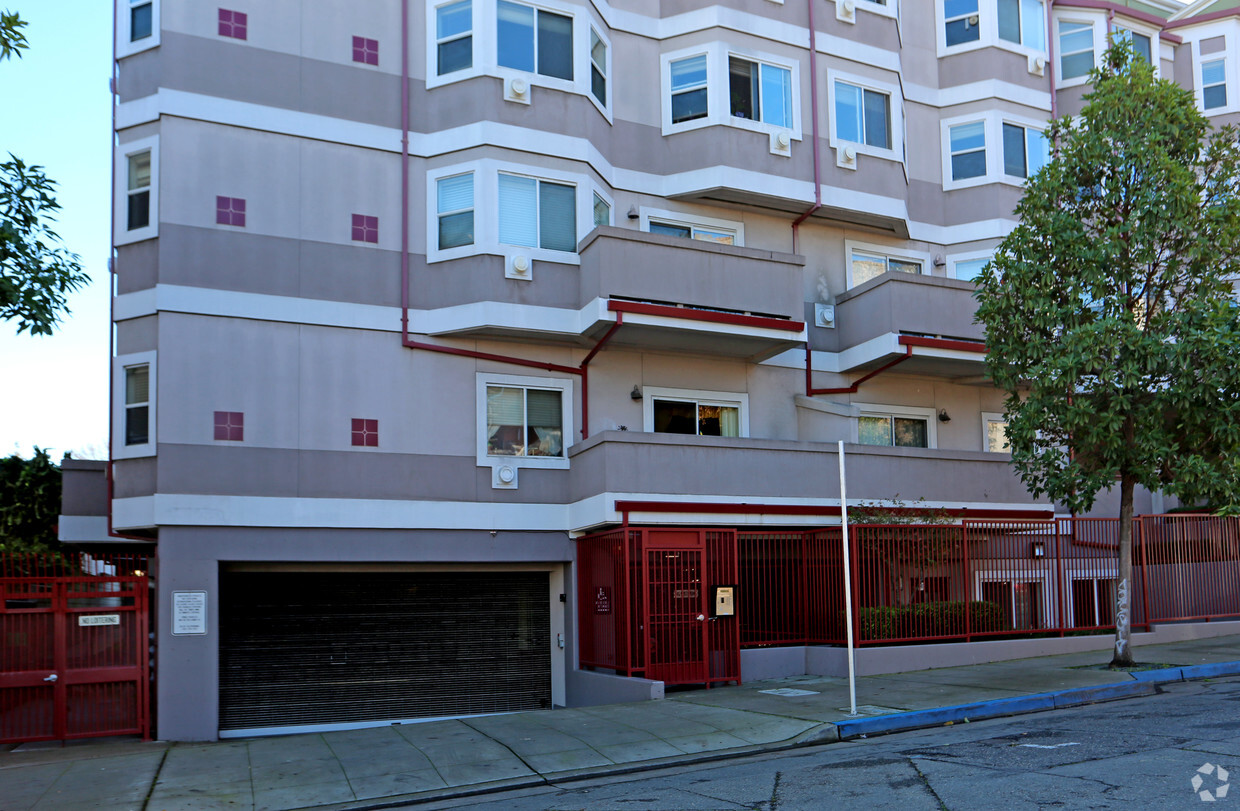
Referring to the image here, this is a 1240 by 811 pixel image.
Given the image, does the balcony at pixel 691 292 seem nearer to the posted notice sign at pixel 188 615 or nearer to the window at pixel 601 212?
the window at pixel 601 212

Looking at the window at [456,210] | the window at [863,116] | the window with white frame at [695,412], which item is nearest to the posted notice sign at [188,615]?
the window at [456,210]

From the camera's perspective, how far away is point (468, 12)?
18.4 metres

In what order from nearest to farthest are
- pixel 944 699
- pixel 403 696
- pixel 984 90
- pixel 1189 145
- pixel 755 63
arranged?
pixel 944 699, pixel 1189 145, pixel 403 696, pixel 755 63, pixel 984 90

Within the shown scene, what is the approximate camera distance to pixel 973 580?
18.8 metres

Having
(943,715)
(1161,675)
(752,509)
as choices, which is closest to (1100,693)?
(1161,675)

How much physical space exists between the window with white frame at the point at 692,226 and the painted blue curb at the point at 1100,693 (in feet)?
31.3

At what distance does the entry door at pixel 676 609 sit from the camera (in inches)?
642

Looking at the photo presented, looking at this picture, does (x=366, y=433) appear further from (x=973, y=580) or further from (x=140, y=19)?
(x=973, y=580)

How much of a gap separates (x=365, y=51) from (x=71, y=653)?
10.0 meters

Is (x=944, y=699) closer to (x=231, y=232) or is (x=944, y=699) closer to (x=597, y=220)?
(x=597, y=220)

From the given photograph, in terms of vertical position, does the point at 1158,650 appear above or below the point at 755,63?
below

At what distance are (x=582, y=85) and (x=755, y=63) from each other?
379cm

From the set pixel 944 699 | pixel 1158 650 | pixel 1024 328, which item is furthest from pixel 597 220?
pixel 1158 650

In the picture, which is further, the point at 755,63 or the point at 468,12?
the point at 755,63
